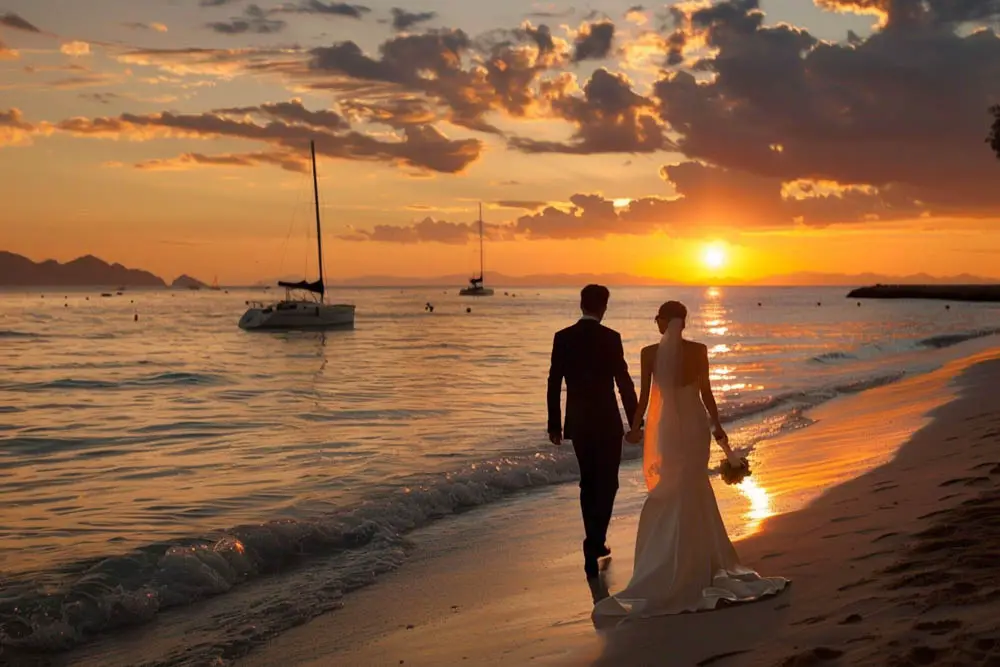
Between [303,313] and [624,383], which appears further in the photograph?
[303,313]

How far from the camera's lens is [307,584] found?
8.75m

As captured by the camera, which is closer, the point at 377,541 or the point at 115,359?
the point at 377,541

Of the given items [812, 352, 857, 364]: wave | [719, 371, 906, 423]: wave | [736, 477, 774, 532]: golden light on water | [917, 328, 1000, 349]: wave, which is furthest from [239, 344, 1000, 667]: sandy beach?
[917, 328, 1000, 349]: wave

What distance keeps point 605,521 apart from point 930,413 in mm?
12935

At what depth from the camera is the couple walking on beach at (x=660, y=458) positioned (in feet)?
21.2

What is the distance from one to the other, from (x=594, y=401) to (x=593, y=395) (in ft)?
0.18

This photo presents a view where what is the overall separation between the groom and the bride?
1.82 ft

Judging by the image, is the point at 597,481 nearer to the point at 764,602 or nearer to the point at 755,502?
the point at 764,602

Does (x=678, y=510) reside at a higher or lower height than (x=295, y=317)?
lower

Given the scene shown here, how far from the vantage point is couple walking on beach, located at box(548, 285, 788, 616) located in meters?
6.47

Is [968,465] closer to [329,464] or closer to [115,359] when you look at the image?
[329,464]

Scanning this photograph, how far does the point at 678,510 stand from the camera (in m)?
6.62

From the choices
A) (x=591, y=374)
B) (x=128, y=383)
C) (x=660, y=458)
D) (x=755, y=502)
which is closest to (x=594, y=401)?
(x=591, y=374)

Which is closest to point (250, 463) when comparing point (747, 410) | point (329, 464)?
point (329, 464)
